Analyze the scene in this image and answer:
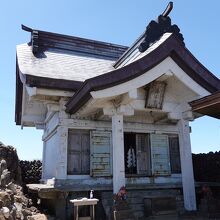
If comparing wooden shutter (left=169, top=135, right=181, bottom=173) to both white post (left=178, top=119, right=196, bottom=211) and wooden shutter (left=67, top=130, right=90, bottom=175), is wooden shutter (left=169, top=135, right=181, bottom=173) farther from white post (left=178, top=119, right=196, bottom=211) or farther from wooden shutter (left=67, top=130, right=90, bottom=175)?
wooden shutter (left=67, top=130, right=90, bottom=175)

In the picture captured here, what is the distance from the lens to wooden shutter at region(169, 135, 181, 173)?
394 inches

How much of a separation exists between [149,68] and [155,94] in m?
0.93

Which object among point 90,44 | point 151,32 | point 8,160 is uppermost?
point 90,44

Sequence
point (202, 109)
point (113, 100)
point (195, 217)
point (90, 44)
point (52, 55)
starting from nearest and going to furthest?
point (202, 109), point (195, 217), point (113, 100), point (52, 55), point (90, 44)

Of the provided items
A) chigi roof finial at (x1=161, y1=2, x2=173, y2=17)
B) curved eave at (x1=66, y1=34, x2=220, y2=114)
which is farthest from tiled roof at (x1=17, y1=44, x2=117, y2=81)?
chigi roof finial at (x1=161, y1=2, x2=173, y2=17)

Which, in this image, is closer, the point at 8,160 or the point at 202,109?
the point at 202,109

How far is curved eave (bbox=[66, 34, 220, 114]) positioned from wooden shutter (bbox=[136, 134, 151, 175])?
273 cm

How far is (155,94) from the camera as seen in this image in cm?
817

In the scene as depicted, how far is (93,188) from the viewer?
8.05m

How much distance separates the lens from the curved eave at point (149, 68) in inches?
277

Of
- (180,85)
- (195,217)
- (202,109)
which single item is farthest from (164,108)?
(195,217)

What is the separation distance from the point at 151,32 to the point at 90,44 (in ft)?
18.4

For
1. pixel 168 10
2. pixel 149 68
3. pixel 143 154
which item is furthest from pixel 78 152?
pixel 168 10

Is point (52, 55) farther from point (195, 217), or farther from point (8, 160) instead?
point (195, 217)
